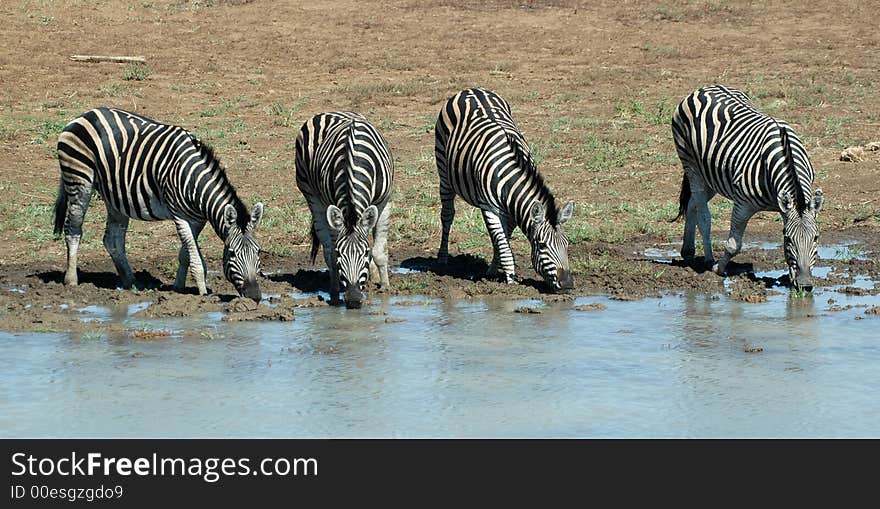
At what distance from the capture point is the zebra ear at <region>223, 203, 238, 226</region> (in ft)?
36.7

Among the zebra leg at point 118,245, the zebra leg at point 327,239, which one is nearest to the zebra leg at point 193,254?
the zebra leg at point 118,245

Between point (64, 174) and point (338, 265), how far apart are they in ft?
10.7

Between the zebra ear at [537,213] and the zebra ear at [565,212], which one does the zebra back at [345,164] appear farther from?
the zebra ear at [565,212]

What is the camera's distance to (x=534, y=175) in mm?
12266

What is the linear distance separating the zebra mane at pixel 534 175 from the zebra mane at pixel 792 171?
228 centimetres

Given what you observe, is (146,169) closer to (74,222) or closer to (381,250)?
(74,222)

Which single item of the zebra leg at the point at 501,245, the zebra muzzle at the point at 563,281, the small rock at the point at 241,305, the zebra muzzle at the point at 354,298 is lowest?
the small rock at the point at 241,305

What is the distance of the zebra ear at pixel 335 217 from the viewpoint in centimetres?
1121

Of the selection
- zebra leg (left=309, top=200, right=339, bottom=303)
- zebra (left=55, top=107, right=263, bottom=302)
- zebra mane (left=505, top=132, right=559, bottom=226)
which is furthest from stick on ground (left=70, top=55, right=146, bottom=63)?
zebra mane (left=505, top=132, right=559, bottom=226)

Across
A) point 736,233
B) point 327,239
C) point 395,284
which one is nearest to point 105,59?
point 327,239

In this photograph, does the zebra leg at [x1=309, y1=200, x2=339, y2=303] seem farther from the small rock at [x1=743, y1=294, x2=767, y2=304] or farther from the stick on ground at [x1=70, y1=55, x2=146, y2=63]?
the stick on ground at [x1=70, y1=55, x2=146, y2=63]

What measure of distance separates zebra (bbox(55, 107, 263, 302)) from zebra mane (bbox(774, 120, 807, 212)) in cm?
505
